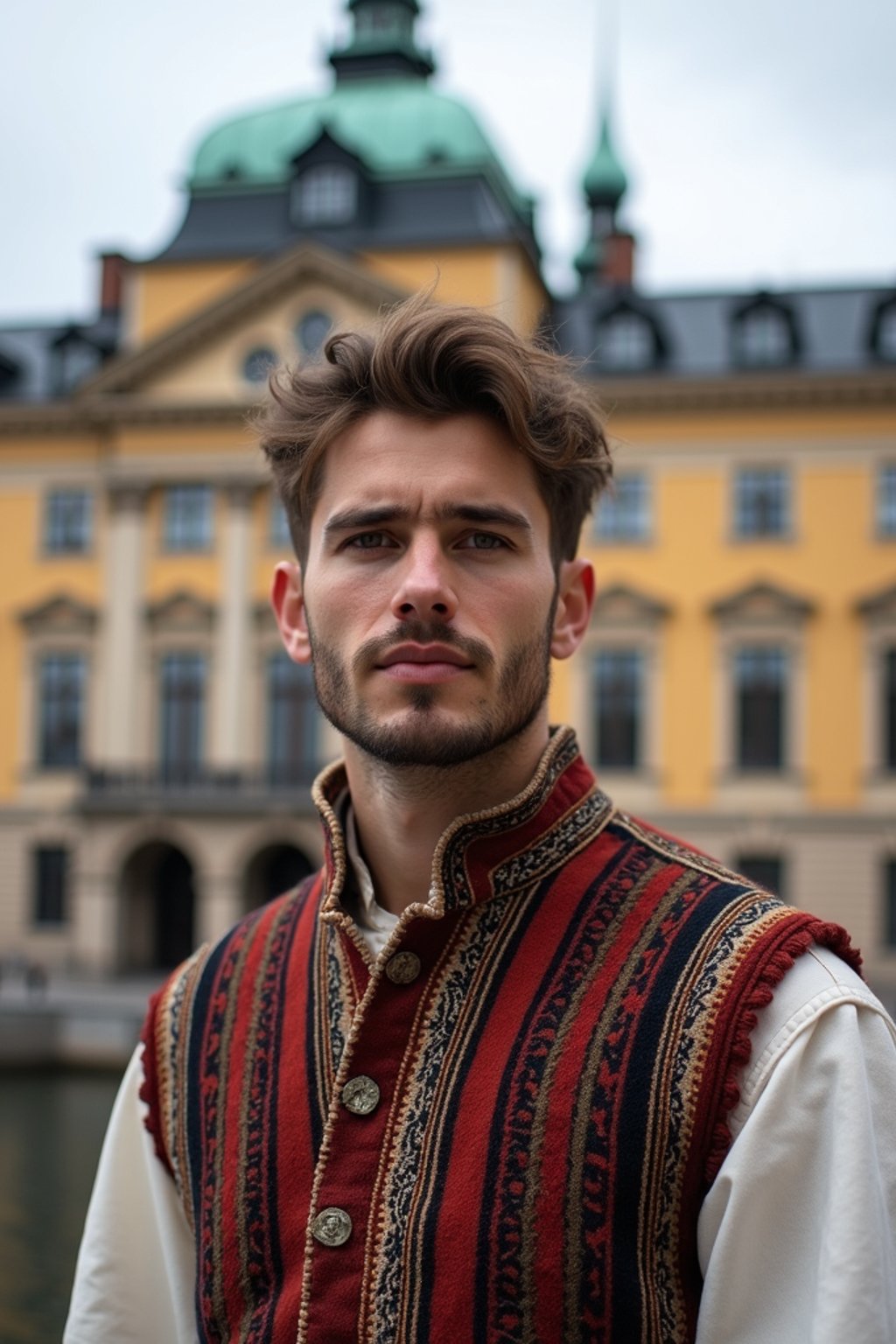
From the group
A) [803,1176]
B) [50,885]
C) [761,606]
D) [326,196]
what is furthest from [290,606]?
[326,196]

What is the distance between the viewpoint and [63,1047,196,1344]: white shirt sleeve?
2.25 meters

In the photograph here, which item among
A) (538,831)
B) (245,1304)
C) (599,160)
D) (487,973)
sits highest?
(599,160)

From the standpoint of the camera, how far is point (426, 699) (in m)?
1.95

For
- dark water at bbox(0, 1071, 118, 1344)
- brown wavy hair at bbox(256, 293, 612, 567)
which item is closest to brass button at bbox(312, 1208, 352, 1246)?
brown wavy hair at bbox(256, 293, 612, 567)

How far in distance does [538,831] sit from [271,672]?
980 inches

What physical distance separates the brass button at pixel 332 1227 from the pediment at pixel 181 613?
83.3 ft

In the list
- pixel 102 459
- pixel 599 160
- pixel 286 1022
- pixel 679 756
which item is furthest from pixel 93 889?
pixel 286 1022

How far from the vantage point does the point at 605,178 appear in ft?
113

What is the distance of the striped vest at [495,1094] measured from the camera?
5.85ft

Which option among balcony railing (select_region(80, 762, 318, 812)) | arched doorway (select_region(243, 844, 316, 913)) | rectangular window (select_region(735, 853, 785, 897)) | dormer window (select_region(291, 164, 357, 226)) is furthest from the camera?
dormer window (select_region(291, 164, 357, 226))

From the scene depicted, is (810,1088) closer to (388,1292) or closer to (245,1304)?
(388,1292)

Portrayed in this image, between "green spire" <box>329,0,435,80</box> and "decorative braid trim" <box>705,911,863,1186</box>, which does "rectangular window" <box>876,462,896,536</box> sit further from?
"decorative braid trim" <box>705,911,863,1186</box>

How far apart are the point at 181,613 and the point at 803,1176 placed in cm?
2598

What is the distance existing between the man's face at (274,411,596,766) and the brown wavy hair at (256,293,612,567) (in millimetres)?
31
